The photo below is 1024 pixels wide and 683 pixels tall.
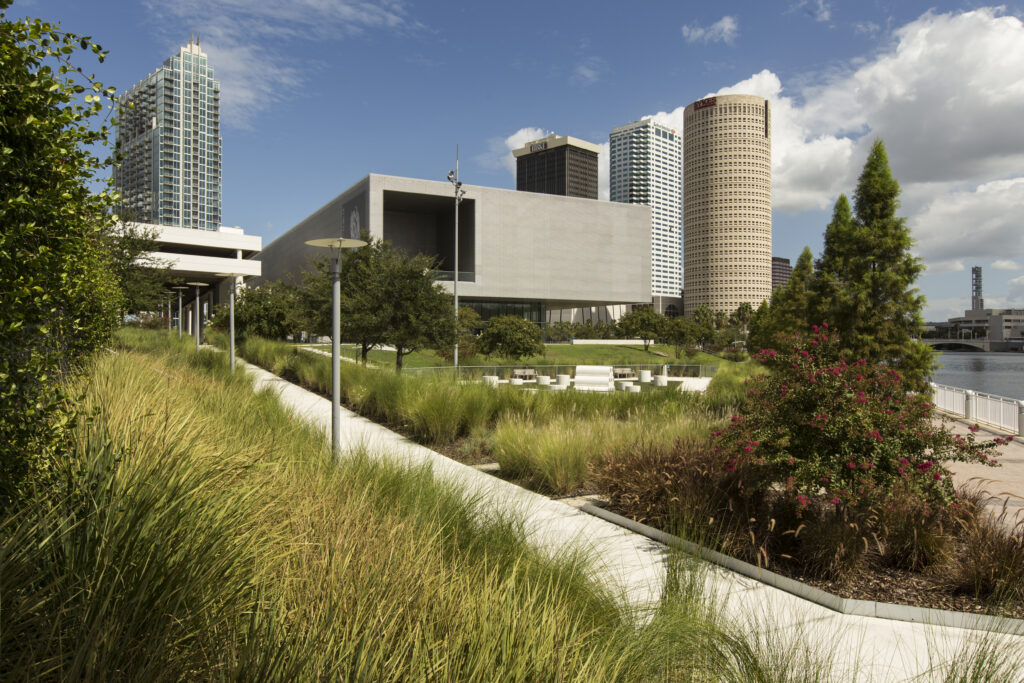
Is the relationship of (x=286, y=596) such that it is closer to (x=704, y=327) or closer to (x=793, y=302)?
(x=793, y=302)

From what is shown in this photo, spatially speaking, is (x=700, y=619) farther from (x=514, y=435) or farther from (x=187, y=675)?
(x=514, y=435)

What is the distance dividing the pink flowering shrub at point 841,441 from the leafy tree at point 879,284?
17.6 metres

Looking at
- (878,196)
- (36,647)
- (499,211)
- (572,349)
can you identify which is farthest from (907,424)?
(499,211)

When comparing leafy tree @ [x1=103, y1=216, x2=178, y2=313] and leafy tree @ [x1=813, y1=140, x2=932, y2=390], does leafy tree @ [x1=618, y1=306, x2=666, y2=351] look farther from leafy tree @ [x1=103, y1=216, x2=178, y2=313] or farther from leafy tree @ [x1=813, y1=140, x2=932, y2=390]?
leafy tree @ [x1=103, y1=216, x2=178, y2=313]

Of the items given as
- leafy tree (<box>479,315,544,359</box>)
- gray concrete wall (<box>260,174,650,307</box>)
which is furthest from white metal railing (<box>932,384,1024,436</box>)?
gray concrete wall (<box>260,174,650,307</box>)

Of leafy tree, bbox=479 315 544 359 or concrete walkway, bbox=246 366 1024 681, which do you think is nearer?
concrete walkway, bbox=246 366 1024 681

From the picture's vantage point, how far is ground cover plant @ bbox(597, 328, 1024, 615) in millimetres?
4934

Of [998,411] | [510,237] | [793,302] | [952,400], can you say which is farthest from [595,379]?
[510,237]

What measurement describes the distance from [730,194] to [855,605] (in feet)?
661

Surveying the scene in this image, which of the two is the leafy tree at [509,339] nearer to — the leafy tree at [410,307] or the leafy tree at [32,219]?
the leafy tree at [410,307]

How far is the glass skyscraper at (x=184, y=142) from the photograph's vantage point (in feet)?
534

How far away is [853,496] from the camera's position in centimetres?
488

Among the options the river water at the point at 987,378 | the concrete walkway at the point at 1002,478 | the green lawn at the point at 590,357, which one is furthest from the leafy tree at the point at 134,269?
the river water at the point at 987,378

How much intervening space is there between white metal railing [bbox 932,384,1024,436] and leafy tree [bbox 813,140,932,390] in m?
1.24
